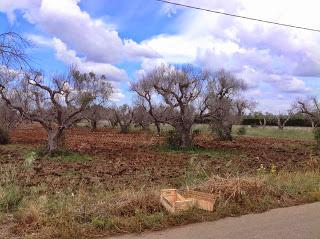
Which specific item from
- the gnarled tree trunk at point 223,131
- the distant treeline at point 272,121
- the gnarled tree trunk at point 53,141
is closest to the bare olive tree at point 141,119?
the gnarled tree trunk at point 223,131

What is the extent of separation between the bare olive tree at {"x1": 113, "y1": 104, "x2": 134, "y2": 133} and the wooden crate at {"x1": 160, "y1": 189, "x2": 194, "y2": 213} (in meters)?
50.4

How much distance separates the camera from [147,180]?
16578 millimetres

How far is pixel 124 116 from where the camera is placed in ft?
213

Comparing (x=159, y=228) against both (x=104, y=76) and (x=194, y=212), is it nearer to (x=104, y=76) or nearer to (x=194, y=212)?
(x=194, y=212)

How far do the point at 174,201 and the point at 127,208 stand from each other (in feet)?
3.07

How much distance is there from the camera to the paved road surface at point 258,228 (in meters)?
7.43

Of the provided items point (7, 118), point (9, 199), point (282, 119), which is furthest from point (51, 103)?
point (282, 119)

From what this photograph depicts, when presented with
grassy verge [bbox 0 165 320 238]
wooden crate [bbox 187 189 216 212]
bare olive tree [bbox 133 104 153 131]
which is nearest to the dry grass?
grassy verge [bbox 0 165 320 238]

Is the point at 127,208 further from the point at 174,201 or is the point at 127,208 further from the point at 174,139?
the point at 174,139

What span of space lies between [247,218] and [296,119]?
80919 mm

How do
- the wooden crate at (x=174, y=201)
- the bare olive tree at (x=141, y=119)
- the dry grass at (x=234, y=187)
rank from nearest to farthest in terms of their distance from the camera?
the wooden crate at (x=174, y=201)
the dry grass at (x=234, y=187)
the bare olive tree at (x=141, y=119)

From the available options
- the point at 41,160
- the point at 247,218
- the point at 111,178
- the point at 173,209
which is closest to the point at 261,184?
the point at 247,218

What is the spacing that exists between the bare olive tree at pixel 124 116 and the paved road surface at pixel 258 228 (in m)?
51.0

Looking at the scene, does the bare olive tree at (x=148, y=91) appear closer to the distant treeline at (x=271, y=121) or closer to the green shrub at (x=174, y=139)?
the green shrub at (x=174, y=139)
